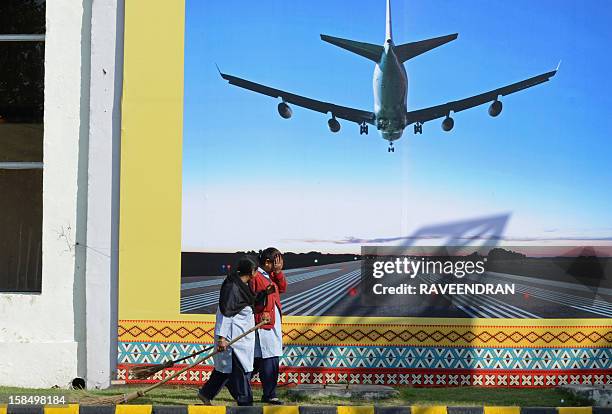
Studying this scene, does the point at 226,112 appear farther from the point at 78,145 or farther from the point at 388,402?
the point at 388,402

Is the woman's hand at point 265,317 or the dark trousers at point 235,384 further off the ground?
the woman's hand at point 265,317

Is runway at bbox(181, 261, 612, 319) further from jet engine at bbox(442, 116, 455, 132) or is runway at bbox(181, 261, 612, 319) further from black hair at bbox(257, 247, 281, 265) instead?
jet engine at bbox(442, 116, 455, 132)

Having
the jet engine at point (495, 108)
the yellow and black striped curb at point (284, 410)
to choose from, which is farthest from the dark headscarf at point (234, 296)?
the jet engine at point (495, 108)

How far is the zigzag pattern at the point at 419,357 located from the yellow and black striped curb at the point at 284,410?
176 centimetres

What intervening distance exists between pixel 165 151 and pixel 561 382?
4.83 meters

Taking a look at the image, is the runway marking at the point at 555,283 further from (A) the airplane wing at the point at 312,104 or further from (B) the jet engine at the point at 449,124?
(A) the airplane wing at the point at 312,104

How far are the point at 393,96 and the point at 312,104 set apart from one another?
87 centimetres

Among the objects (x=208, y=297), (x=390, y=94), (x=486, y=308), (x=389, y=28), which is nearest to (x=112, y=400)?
(x=208, y=297)

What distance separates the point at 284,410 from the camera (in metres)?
7.92

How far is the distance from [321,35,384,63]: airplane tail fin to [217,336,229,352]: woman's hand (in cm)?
346

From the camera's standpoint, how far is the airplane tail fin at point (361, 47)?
32.7 ft

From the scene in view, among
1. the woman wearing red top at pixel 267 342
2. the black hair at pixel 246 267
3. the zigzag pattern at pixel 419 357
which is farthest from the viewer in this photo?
the zigzag pattern at pixel 419 357

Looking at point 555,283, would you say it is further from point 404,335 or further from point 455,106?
point 455,106

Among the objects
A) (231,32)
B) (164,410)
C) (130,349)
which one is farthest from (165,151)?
(164,410)
